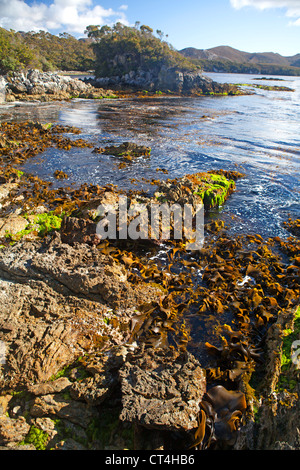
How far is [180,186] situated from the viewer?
861cm

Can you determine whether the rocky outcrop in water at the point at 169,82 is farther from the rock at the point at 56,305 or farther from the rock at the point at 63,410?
the rock at the point at 63,410

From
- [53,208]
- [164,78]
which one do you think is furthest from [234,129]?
[164,78]

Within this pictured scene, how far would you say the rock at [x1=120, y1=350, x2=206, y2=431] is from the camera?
2699 mm

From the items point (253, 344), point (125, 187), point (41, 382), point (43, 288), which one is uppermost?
point (125, 187)

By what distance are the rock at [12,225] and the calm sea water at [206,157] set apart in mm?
3872

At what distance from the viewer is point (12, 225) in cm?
638

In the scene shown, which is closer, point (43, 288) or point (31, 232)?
point (43, 288)

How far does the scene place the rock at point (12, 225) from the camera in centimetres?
622

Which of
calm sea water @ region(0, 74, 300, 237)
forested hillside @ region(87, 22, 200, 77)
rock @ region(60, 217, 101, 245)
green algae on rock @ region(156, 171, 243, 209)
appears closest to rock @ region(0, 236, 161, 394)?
rock @ region(60, 217, 101, 245)

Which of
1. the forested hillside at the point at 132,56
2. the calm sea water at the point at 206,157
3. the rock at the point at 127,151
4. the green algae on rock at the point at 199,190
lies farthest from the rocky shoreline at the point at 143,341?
the forested hillside at the point at 132,56

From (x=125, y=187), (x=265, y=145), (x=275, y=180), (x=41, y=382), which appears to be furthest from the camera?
(x=265, y=145)

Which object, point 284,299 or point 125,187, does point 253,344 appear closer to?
point 284,299

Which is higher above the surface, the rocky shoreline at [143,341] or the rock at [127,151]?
the rock at [127,151]

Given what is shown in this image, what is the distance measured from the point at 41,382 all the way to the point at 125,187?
7.94m
